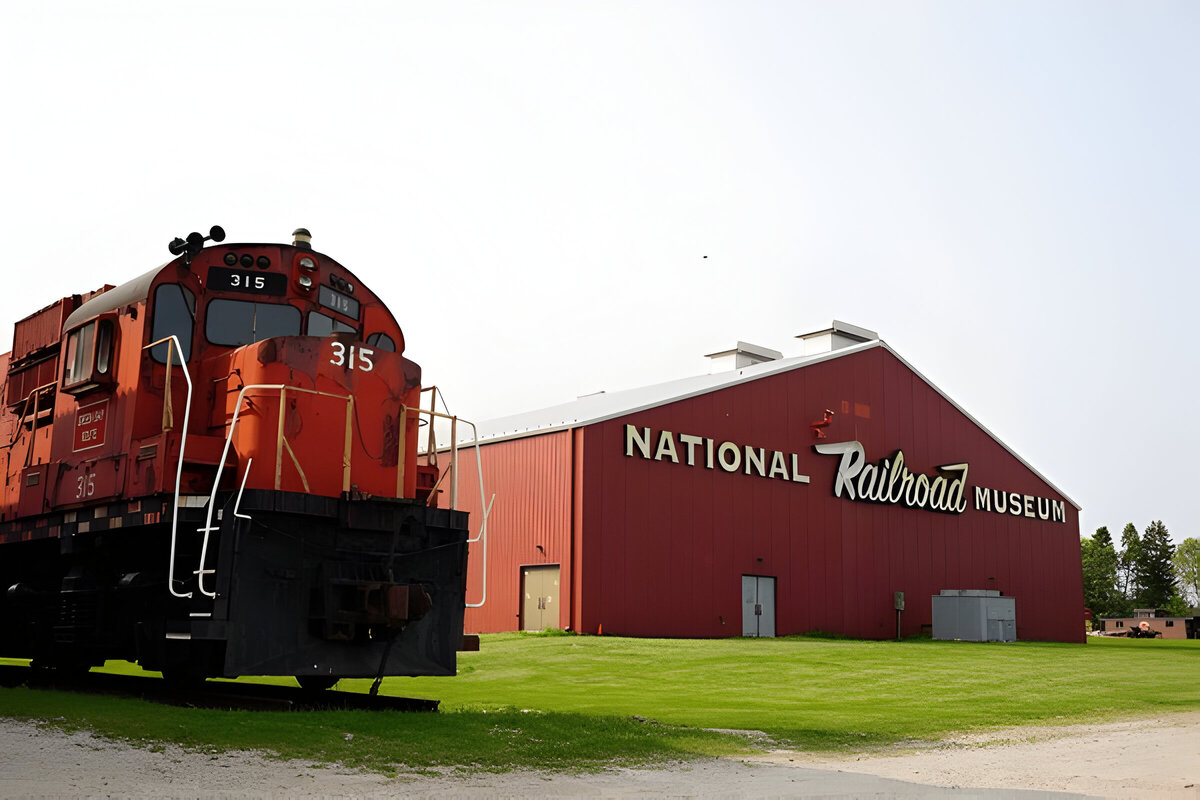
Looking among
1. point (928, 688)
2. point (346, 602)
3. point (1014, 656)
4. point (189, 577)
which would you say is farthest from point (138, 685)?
point (1014, 656)

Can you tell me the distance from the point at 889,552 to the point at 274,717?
93.0ft

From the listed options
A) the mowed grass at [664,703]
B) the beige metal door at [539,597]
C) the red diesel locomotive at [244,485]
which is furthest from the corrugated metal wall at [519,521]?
the red diesel locomotive at [244,485]

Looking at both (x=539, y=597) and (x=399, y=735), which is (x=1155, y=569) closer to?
(x=539, y=597)

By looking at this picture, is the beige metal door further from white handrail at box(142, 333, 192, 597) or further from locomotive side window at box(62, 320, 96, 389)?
white handrail at box(142, 333, 192, 597)

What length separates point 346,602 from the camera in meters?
10.9

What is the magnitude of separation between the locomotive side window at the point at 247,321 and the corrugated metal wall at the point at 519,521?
15871mm

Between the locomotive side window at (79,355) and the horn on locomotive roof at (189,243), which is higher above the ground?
the horn on locomotive roof at (189,243)

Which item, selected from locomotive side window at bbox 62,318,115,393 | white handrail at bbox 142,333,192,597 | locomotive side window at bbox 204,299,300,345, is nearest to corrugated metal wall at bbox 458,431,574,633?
locomotive side window at bbox 204,299,300,345

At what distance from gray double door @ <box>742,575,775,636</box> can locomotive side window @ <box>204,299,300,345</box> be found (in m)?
20.8

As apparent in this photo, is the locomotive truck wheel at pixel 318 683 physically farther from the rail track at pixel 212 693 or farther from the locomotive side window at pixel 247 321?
the locomotive side window at pixel 247 321

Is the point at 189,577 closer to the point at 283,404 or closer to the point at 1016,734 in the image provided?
the point at 283,404

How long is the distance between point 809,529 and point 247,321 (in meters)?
23.6

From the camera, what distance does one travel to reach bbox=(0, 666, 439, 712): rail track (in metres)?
11.2

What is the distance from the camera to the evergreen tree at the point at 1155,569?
4537 inches
